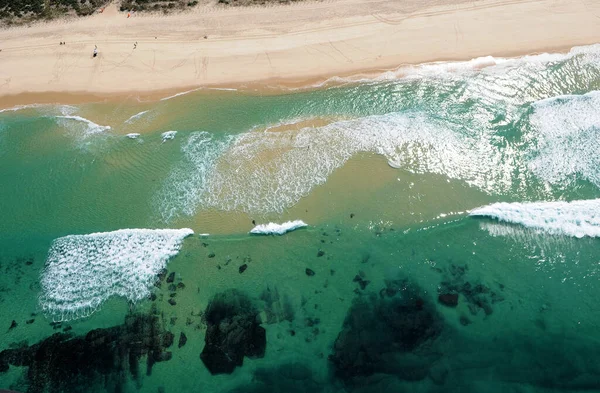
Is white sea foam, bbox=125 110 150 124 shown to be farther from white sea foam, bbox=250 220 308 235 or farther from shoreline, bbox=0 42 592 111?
white sea foam, bbox=250 220 308 235

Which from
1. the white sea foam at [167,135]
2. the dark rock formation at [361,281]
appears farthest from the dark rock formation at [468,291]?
the white sea foam at [167,135]

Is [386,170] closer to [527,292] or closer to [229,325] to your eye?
[527,292]

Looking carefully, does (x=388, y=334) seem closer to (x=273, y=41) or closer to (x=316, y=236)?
(x=316, y=236)

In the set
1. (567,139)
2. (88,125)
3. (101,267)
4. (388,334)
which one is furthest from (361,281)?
(88,125)

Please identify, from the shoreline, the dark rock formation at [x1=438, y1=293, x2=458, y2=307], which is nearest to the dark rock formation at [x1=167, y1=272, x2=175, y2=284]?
the shoreline

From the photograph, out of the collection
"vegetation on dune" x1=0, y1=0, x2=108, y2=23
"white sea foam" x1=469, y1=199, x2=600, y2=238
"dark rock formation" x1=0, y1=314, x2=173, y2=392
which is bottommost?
"dark rock formation" x1=0, y1=314, x2=173, y2=392

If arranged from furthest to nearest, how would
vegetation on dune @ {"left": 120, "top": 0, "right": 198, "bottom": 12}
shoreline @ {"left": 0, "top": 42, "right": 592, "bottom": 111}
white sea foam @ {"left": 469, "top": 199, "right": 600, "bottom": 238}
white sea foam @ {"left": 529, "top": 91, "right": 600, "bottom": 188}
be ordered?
vegetation on dune @ {"left": 120, "top": 0, "right": 198, "bottom": 12}, shoreline @ {"left": 0, "top": 42, "right": 592, "bottom": 111}, white sea foam @ {"left": 529, "top": 91, "right": 600, "bottom": 188}, white sea foam @ {"left": 469, "top": 199, "right": 600, "bottom": 238}

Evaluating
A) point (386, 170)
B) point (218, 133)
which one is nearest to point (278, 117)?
point (218, 133)
